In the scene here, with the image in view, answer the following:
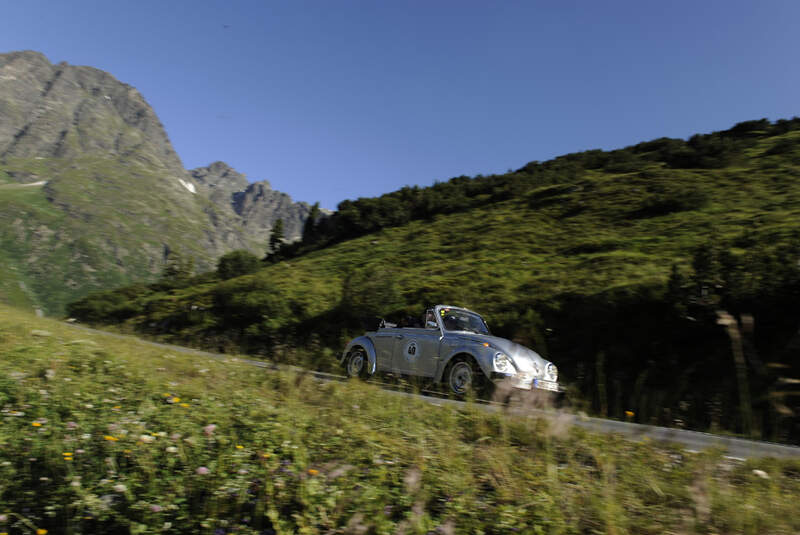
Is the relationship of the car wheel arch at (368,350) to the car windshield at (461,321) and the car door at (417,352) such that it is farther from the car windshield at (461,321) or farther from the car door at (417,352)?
the car windshield at (461,321)

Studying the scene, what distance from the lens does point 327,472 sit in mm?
3656

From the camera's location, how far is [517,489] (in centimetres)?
352

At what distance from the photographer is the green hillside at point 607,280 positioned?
1085cm

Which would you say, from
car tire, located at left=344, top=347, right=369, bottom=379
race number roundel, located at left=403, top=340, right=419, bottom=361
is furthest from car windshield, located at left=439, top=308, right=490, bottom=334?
car tire, located at left=344, top=347, right=369, bottom=379

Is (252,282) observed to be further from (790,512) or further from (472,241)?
(790,512)

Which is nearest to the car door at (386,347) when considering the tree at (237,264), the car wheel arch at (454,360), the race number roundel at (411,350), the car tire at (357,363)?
the race number roundel at (411,350)

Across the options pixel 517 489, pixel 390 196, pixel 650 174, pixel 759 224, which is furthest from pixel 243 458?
pixel 390 196

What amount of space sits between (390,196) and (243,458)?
204ft

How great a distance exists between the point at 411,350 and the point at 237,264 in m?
68.4

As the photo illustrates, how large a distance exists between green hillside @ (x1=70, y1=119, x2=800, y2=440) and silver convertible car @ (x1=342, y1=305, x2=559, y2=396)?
1011 mm

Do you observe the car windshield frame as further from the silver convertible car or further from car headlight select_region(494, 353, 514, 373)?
car headlight select_region(494, 353, 514, 373)

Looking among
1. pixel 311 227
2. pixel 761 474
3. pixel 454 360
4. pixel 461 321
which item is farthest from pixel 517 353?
pixel 311 227

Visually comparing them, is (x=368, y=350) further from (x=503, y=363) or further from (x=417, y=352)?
(x=503, y=363)

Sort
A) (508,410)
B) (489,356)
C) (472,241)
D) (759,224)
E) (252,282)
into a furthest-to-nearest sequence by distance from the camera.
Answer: (472,241)
(252,282)
(759,224)
(489,356)
(508,410)
